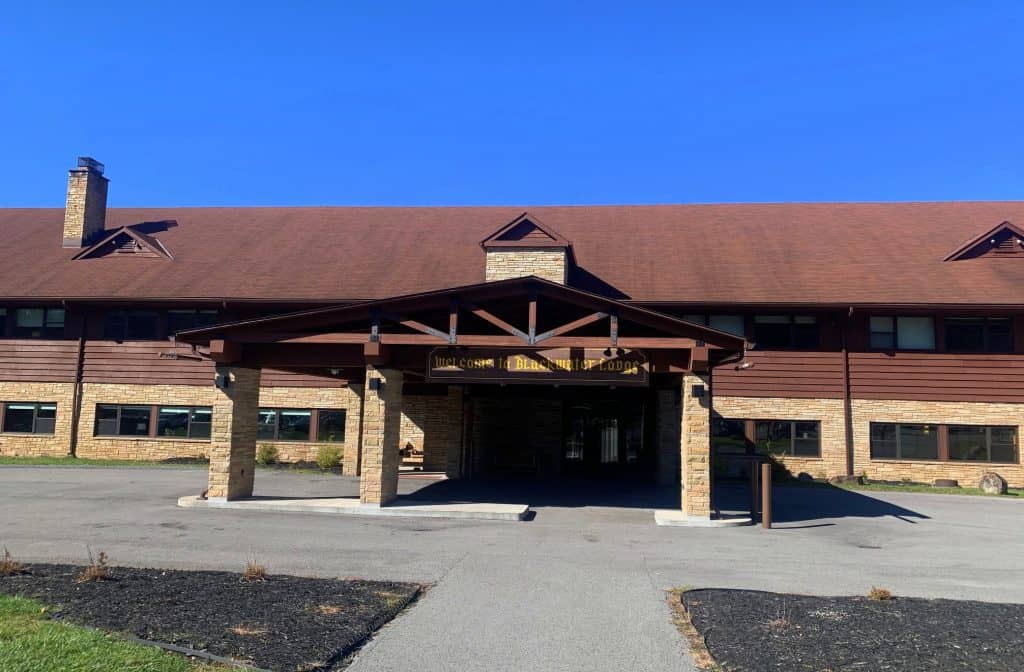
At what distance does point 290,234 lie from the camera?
29.2 meters

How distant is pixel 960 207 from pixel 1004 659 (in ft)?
89.2

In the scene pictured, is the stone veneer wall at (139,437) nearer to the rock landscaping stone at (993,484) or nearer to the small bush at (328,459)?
the small bush at (328,459)

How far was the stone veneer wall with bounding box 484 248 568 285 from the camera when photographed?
2255 cm

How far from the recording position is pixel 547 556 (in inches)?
407

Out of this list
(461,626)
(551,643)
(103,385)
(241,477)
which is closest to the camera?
(551,643)

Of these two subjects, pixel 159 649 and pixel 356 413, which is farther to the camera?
pixel 356 413

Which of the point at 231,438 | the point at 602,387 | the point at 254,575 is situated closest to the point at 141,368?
the point at 231,438

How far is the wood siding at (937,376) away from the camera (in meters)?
21.8

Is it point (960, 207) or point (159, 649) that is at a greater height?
point (960, 207)

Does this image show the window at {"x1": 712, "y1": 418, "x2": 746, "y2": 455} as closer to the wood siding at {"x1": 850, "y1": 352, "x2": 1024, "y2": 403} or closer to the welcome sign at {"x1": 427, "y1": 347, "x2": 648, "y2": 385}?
the wood siding at {"x1": 850, "y1": 352, "x2": 1024, "y2": 403}

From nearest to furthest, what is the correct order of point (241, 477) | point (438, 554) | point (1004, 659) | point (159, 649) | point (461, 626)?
1. point (159, 649)
2. point (1004, 659)
3. point (461, 626)
4. point (438, 554)
5. point (241, 477)

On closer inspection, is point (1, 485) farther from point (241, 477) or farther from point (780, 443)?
point (780, 443)

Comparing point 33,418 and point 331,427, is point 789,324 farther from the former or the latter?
point 33,418

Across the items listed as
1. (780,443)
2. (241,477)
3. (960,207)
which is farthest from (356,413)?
(960,207)
